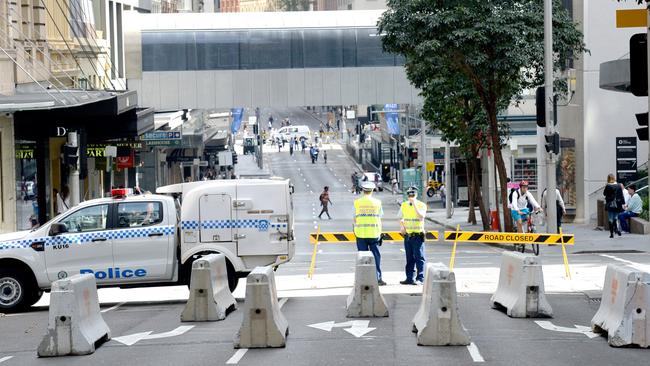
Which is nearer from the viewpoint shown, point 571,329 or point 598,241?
point 571,329

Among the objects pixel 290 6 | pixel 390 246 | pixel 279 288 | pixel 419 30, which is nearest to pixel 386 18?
pixel 419 30

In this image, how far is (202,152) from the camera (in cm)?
9781

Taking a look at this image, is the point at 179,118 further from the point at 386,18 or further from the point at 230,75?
the point at 386,18

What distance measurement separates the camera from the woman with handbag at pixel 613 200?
37.3 m

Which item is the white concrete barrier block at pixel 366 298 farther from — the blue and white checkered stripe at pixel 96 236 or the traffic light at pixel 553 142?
the traffic light at pixel 553 142

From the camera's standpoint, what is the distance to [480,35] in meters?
38.3

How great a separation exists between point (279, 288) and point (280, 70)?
46.6 meters

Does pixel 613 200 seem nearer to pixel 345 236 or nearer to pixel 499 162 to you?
pixel 499 162

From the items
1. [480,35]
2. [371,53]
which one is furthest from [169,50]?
[480,35]

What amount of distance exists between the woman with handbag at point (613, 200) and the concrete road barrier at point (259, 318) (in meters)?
23.7

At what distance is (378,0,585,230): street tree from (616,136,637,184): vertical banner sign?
7552mm

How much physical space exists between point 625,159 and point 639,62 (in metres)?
32.7

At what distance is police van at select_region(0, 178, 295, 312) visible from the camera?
2102cm

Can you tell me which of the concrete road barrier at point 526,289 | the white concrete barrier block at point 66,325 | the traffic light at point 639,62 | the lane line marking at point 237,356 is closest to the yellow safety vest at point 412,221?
the concrete road barrier at point 526,289
